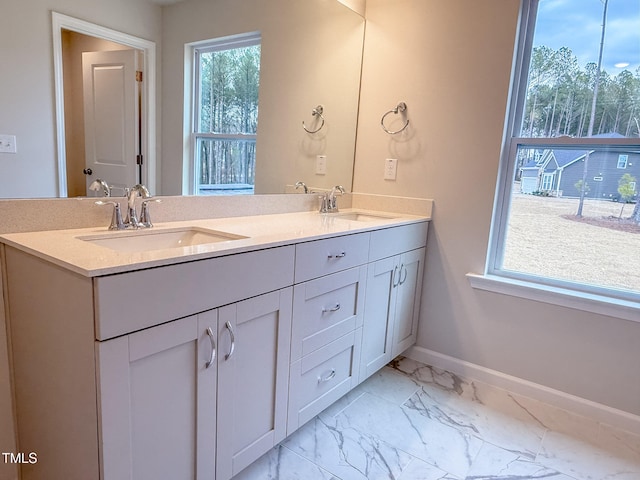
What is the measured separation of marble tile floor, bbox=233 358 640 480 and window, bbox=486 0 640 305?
2.06 ft

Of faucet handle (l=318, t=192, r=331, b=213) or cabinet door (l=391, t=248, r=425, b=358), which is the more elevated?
faucet handle (l=318, t=192, r=331, b=213)

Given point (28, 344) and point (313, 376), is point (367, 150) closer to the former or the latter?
point (313, 376)

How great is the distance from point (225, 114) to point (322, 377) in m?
1.22

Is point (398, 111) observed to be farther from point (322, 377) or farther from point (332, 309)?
point (322, 377)

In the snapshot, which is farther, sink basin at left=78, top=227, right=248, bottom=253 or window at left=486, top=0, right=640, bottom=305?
window at left=486, top=0, right=640, bottom=305

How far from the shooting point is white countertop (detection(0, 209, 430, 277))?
3.16 ft

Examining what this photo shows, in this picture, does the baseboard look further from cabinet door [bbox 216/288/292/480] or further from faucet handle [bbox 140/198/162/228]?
faucet handle [bbox 140/198/162/228]

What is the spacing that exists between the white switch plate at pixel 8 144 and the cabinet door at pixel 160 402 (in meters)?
0.70

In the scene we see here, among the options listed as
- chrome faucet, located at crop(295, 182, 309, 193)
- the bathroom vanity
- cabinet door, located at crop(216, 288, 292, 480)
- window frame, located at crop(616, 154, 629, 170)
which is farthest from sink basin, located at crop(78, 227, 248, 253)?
window frame, located at crop(616, 154, 629, 170)

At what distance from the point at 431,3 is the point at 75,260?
2127mm

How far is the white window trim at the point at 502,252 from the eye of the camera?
1.88 m

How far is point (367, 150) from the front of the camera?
8.25 feet

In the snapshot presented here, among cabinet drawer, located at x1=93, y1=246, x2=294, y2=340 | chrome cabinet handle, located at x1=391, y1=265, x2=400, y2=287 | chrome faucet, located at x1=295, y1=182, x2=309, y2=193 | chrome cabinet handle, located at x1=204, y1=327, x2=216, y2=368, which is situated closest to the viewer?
cabinet drawer, located at x1=93, y1=246, x2=294, y2=340

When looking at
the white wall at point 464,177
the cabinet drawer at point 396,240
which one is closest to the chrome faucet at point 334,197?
the white wall at point 464,177
